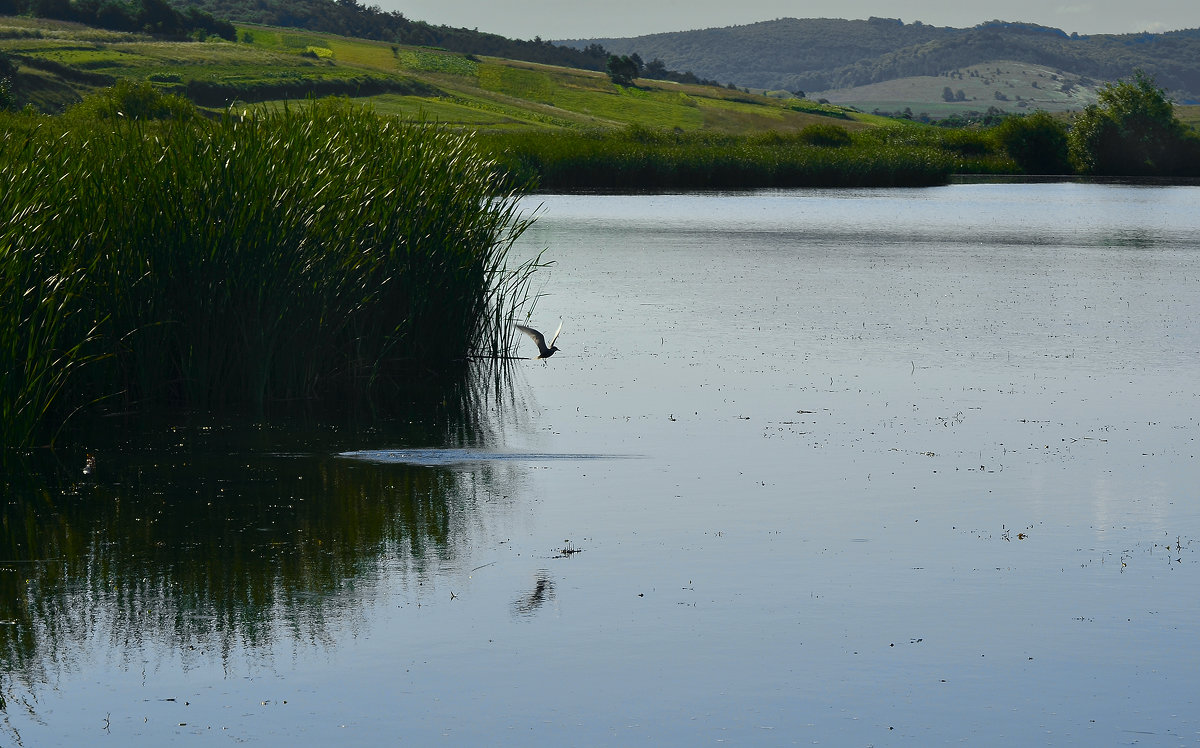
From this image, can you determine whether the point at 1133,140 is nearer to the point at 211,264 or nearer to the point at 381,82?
the point at 381,82

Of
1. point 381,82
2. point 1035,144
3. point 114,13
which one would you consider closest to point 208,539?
point 1035,144

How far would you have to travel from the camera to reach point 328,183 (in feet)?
40.3

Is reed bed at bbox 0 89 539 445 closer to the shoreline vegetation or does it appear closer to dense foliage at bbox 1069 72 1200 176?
the shoreline vegetation

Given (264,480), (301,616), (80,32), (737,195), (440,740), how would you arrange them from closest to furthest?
1. (440,740)
2. (301,616)
3. (264,480)
4. (737,195)
5. (80,32)

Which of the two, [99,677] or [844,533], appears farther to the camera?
[844,533]

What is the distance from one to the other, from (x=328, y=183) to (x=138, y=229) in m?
1.82

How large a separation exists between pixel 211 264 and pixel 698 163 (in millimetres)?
47651

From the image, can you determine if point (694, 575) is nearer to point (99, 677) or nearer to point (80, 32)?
point (99, 677)

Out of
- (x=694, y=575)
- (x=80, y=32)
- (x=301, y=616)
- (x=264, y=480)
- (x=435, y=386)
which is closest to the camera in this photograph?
(x=301, y=616)

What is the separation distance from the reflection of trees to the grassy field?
87.0 m

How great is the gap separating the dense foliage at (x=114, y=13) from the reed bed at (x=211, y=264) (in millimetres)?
142883

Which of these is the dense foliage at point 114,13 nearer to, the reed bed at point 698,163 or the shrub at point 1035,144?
the reed bed at point 698,163

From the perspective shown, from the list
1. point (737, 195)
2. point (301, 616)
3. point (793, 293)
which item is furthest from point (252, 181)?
point (737, 195)

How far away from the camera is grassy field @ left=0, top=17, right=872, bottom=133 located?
106 m
